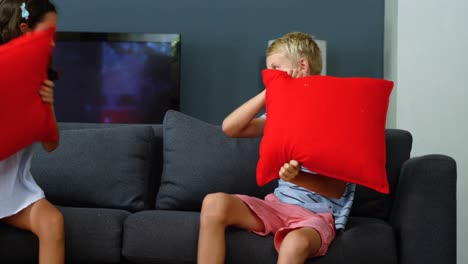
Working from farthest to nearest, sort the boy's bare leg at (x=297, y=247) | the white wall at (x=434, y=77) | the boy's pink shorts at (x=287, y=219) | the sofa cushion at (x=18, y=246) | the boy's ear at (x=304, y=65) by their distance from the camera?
the white wall at (x=434, y=77) → the boy's ear at (x=304, y=65) → the sofa cushion at (x=18, y=246) → the boy's pink shorts at (x=287, y=219) → the boy's bare leg at (x=297, y=247)

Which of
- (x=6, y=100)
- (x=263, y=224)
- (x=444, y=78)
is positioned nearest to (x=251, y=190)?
(x=263, y=224)

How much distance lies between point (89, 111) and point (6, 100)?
Answer: 234cm

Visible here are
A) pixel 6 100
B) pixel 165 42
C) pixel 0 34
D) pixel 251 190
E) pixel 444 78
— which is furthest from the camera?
pixel 165 42

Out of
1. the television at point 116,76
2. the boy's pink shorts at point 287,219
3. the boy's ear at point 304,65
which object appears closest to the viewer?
the boy's pink shorts at point 287,219

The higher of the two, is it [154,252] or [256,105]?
[256,105]

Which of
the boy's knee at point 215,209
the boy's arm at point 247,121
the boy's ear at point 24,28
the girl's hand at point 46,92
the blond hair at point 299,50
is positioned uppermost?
the boy's ear at point 24,28

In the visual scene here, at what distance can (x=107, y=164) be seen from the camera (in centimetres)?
222

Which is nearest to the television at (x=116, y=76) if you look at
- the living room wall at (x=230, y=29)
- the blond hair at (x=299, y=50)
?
the living room wall at (x=230, y=29)

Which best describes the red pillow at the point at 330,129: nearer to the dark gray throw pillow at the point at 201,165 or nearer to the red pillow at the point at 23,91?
the dark gray throw pillow at the point at 201,165

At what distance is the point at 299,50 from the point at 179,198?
1.97 feet

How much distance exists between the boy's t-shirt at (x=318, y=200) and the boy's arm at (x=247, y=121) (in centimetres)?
20

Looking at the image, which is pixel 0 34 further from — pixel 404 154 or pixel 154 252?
pixel 404 154

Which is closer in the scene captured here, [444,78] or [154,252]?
[154,252]

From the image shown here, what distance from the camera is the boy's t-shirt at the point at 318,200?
1.90 m
